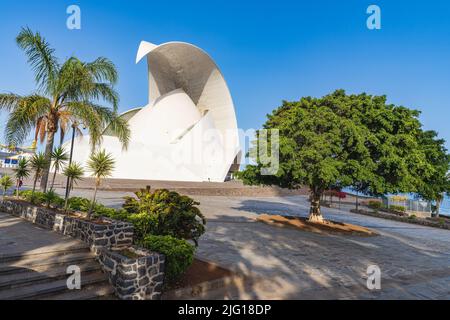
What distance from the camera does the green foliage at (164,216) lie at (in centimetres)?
712

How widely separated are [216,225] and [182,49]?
37101mm

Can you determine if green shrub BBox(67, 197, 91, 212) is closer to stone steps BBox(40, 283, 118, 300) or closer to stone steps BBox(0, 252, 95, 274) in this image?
stone steps BBox(0, 252, 95, 274)

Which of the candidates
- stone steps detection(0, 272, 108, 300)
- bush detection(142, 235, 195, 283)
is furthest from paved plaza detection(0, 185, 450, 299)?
stone steps detection(0, 272, 108, 300)

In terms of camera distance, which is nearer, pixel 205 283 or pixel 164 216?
pixel 205 283

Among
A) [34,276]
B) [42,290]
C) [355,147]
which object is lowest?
[42,290]

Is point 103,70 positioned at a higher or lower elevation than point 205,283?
higher

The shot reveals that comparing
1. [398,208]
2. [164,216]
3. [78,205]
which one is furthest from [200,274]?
[398,208]

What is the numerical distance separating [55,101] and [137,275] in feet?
30.1

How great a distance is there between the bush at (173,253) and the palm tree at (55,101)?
6.79 m

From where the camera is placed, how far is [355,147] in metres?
12.2

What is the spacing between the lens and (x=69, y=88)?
11008 millimetres

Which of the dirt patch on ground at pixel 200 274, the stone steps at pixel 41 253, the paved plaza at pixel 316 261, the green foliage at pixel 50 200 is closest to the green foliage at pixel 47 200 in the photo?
the green foliage at pixel 50 200

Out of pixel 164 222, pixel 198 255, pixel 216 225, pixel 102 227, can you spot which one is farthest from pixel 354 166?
pixel 102 227

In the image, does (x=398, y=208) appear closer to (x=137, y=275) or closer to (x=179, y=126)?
(x=137, y=275)
